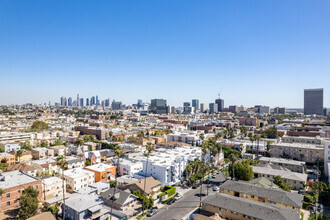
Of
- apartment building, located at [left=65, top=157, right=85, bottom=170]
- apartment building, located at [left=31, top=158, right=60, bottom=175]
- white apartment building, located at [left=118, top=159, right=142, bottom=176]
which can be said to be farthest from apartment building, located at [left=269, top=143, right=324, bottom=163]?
apartment building, located at [left=31, top=158, right=60, bottom=175]

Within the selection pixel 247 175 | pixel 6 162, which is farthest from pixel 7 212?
pixel 247 175

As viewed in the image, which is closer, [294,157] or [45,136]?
[294,157]

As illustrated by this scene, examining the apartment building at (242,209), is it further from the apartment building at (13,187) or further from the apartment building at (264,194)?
the apartment building at (13,187)

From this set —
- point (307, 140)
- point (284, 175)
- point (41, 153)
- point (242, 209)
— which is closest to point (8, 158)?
point (41, 153)

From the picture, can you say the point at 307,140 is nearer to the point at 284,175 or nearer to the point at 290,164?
the point at 290,164

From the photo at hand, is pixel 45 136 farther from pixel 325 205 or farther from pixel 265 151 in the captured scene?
pixel 325 205

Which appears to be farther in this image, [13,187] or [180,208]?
[180,208]
